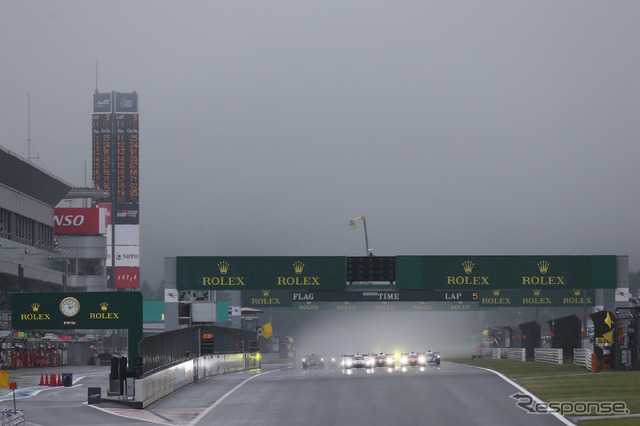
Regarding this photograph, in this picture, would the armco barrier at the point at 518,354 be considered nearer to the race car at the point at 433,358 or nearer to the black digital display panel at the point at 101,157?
the race car at the point at 433,358

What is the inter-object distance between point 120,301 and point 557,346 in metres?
28.8

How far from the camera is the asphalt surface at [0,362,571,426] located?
104 feet

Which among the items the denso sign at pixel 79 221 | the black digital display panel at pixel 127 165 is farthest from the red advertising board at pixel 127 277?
the denso sign at pixel 79 221

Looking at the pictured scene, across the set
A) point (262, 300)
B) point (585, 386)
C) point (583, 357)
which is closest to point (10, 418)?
point (585, 386)

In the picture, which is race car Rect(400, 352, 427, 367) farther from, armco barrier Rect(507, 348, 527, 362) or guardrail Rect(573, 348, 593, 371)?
guardrail Rect(573, 348, 593, 371)

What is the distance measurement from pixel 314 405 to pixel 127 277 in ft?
469

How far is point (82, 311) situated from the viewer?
48.4 meters

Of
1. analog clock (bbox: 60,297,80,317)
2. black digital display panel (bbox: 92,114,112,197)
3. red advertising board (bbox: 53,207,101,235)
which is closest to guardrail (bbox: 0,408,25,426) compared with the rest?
analog clock (bbox: 60,297,80,317)

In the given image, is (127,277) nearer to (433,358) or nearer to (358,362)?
(433,358)

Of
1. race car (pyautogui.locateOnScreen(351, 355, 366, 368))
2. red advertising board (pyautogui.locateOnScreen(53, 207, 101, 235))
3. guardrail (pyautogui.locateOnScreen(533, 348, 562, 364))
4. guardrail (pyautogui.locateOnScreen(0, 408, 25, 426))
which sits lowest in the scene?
race car (pyautogui.locateOnScreen(351, 355, 366, 368))

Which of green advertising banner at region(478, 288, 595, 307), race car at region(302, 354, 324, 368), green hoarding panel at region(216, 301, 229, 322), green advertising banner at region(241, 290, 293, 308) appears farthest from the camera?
green hoarding panel at region(216, 301, 229, 322)

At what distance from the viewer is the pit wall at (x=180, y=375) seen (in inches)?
1459

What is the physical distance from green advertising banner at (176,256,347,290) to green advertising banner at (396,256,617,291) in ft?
14.3

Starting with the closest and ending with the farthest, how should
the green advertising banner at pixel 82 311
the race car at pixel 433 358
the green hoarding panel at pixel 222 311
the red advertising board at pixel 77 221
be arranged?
1. the green advertising banner at pixel 82 311
2. the race car at pixel 433 358
3. the red advertising board at pixel 77 221
4. the green hoarding panel at pixel 222 311
